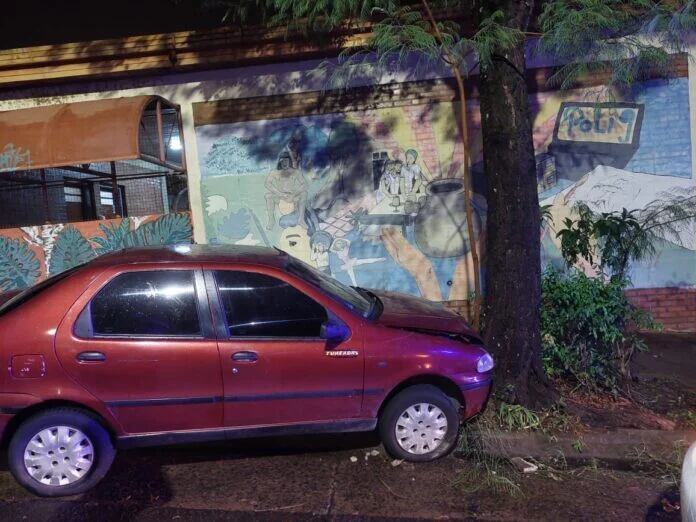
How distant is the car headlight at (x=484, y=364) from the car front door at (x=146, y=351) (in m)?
1.84

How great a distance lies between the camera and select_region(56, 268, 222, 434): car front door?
3.88 metres

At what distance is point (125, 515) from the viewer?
3.73 metres

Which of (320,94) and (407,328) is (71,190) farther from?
(407,328)

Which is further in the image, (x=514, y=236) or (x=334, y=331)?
(x=514, y=236)

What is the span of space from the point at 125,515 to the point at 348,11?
196 inches

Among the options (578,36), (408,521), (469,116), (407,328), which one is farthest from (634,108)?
(408,521)

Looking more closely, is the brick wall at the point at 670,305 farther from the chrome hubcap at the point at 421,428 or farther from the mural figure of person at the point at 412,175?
the chrome hubcap at the point at 421,428

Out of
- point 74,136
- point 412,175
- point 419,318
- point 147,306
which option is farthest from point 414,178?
point 147,306

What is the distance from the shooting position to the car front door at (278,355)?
13.1 ft

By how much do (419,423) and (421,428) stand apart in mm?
40

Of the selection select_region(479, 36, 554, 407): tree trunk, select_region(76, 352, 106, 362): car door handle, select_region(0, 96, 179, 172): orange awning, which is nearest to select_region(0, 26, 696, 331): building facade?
select_region(0, 96, 179, 172): orange awning

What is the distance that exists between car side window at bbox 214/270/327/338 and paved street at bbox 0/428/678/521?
3.41 ft

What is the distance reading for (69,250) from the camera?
8.22 metres

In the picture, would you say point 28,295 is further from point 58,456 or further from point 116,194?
point 116,194
